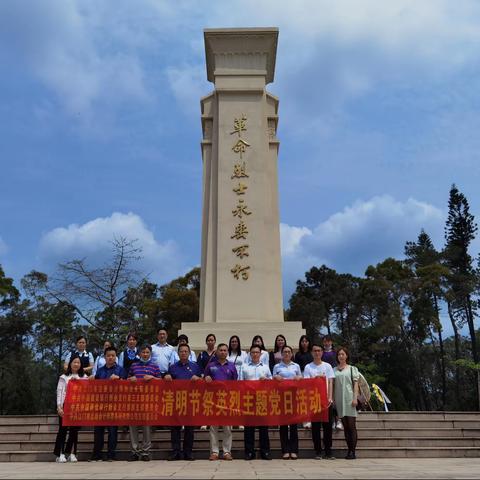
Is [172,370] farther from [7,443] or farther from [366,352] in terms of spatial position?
[366,352]

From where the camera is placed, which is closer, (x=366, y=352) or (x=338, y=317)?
(x=366, y=352)

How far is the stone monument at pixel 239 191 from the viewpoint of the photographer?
1016 cm

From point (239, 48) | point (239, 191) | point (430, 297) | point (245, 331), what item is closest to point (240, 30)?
point (239, 48)

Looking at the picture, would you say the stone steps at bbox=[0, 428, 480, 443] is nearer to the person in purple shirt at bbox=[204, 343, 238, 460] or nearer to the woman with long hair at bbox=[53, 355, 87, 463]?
the woman with long hair at bbox=[53, 355, 87, 463]

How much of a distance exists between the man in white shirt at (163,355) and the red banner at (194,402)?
1.90ft

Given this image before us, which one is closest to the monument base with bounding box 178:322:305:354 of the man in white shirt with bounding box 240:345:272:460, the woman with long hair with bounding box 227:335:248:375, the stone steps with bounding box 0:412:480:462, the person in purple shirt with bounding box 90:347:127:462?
the stone steps with bounding box 0:412:480:462

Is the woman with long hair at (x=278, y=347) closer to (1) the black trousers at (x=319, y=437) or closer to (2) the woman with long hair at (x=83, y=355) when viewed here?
(1) the black trousers at (x=319, y=437)

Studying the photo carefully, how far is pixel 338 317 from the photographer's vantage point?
2861 cm

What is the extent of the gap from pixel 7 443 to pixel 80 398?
44.7 inches

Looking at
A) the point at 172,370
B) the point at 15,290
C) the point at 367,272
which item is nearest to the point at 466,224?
the point at 367,272

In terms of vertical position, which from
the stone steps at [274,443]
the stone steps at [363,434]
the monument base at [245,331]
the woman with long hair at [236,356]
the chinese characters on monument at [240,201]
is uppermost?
the chinese characters on monument at [240,201]

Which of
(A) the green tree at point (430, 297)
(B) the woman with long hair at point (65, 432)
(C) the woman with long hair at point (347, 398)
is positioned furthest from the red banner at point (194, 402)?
(A) the green tree at point (430, 297)

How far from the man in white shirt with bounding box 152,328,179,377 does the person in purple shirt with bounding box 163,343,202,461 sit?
1.44ft

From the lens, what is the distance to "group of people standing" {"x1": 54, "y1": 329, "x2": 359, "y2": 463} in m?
5.80
